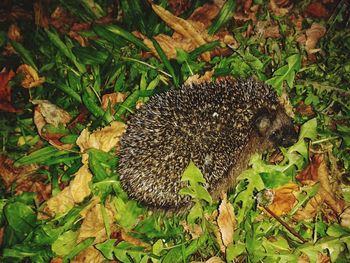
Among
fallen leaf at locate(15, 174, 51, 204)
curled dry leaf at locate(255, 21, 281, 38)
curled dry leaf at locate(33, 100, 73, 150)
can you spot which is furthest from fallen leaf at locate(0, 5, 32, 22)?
curled dry leaf at locate(255, 21, 281, 38)

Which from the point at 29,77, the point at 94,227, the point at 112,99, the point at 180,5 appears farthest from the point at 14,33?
the point at 94,227

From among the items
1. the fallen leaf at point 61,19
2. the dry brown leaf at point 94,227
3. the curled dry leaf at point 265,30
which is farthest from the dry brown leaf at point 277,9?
the dry brown leaf at point 94,227

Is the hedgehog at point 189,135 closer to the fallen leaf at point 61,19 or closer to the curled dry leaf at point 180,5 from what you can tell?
the curled dry leaf at point 180,5

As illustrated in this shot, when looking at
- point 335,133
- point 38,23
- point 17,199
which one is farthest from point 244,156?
point 38,23

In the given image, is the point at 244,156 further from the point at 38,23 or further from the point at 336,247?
the point at 38,23

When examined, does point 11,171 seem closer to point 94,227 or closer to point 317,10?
point 94,227
